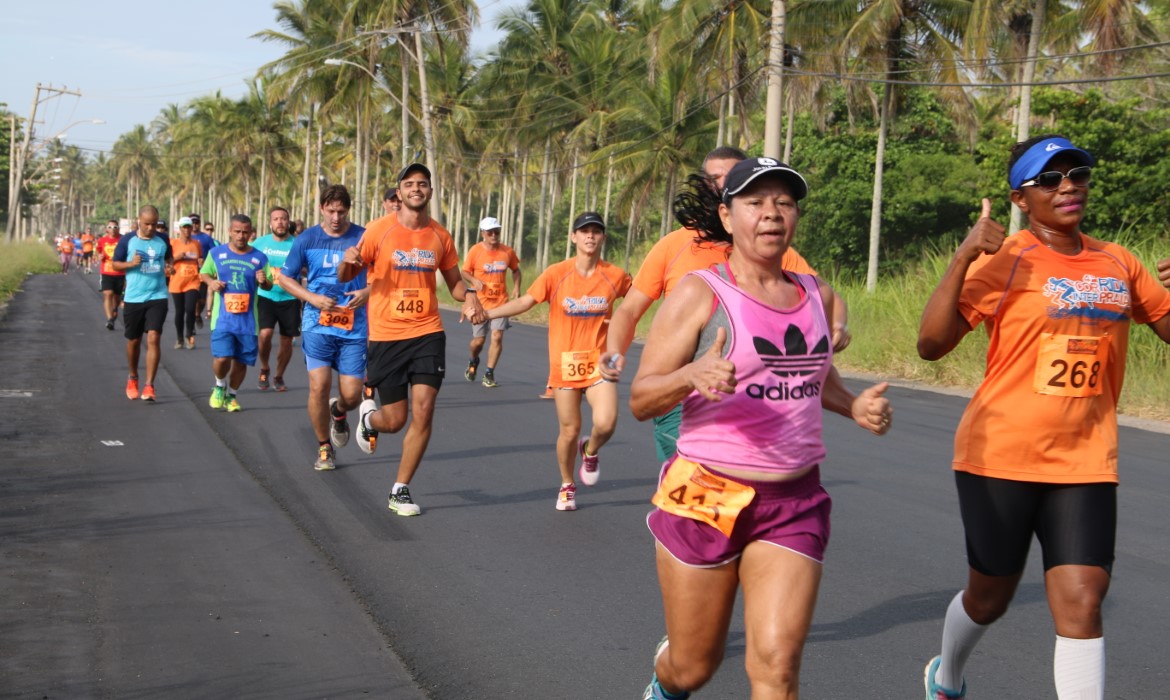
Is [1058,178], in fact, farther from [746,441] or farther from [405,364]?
[405,364]

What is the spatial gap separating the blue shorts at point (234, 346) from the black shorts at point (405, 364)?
489 cm

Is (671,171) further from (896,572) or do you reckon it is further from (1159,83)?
(896,572)

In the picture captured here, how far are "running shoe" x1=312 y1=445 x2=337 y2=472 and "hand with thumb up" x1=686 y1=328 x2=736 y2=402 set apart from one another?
650 centimetres

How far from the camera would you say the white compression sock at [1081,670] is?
399 cm

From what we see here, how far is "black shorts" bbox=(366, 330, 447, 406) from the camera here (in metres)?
8.45

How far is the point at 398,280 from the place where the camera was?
28.1 feet

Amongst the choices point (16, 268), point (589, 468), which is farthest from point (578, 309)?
point (16, 268)

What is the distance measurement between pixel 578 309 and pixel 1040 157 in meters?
5.11

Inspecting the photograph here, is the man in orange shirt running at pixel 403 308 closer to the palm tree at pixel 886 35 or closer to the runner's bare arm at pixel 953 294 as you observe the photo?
the runner's bare arm at pixel 953 294

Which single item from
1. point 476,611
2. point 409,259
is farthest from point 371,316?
point 476,611

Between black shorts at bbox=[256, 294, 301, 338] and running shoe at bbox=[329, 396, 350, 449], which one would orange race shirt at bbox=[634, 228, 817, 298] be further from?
black shorts at bbox=[256, 294, 301, 338]

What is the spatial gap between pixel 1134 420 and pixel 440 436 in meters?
7.35

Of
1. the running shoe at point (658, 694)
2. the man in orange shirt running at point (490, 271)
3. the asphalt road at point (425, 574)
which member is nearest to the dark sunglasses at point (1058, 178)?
the asphalt road at point (425, 574)

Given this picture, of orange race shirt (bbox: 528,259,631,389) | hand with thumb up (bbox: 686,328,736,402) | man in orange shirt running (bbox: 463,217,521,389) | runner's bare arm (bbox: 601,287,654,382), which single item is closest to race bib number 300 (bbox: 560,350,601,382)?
orange race shirt (bbox: 528,259,631,389)
